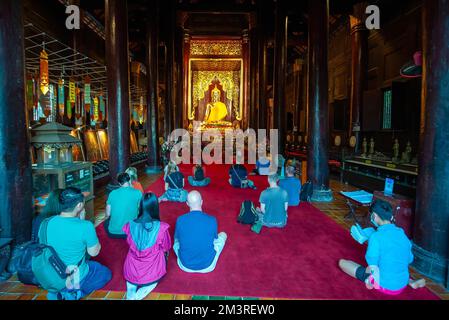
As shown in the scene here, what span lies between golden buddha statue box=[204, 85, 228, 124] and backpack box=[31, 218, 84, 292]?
60.2 ft

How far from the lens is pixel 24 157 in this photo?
10.7ft

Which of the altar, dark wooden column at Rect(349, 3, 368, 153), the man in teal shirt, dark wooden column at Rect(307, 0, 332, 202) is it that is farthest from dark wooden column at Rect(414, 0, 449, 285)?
the altar

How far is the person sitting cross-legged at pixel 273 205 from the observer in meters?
4.11

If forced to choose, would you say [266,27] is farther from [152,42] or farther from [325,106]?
[325,106]

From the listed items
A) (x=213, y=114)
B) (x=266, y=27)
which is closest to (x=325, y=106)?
(x=266, y=27)

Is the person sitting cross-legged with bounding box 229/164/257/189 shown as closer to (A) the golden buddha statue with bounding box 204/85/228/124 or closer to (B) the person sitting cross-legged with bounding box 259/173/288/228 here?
(B) the person sitting cross-legged with bounding box 259/173/288/228

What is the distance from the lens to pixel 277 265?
124 inches

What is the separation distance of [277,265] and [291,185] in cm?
245

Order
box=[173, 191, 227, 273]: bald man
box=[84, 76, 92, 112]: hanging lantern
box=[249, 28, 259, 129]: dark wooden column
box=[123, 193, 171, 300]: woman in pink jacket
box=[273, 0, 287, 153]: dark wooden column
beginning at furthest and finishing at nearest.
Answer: box=[249, 28, 259, 129]: dark wooden column, box=[273, 0, 287, 153]: dark wooden column, box=[84, 76, 92, 112]: hanging lantern, box=[173, 191, 227, 273]: bald man, box=[123, 193, 171, 300]: woman in pink jacket

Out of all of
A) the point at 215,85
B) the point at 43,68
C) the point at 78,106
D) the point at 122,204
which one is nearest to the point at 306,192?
the point at 122,204

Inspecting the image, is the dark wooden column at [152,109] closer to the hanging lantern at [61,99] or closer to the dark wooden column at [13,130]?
the hanging lantern at [61,99]

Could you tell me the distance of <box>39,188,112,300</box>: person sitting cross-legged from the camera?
2320mm

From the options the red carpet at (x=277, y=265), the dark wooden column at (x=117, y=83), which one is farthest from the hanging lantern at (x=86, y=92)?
the red carpet at (x=277, y=265)

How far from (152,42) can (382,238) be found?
10.4 m
